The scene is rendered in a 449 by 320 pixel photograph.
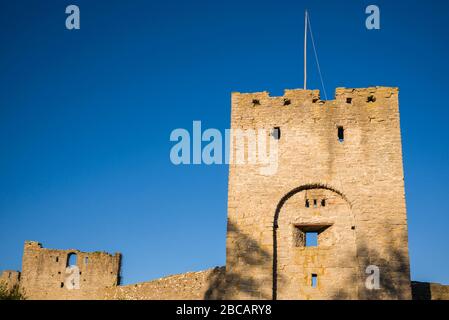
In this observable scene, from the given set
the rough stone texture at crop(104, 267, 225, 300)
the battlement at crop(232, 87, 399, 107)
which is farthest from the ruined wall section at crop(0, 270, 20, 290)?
the battlement at crop(232, 87, 399, 107)

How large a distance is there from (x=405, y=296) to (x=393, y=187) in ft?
12.4

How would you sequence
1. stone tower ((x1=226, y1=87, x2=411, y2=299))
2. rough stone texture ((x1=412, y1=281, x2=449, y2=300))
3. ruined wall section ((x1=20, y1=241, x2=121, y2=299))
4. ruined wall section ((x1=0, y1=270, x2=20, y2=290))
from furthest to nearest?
ruined wall section ((x1=0, y1=270, x2=20, y2=290))
ruined wall section ((x1=20, y1=241, x2=121, y2=299))
rough stone texture ((x1=412, y1=281, x2=449, y2=300))
stone tower ((x1=226, y1=87, x2=411, y2=299))

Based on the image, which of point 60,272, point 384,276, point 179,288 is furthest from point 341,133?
point 60,272

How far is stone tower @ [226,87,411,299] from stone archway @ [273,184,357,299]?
0.04 meters

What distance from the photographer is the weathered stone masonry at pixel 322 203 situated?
2103 centimetres

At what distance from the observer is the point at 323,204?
21891 millimetres

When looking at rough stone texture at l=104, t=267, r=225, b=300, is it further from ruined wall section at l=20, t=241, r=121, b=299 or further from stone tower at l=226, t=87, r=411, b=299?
ruined wall section at l=20, t=241, r=121, b=299

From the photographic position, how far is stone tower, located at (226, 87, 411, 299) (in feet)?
68.8

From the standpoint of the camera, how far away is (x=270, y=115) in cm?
2325

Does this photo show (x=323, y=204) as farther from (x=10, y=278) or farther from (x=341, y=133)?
(x=10, y=278)
